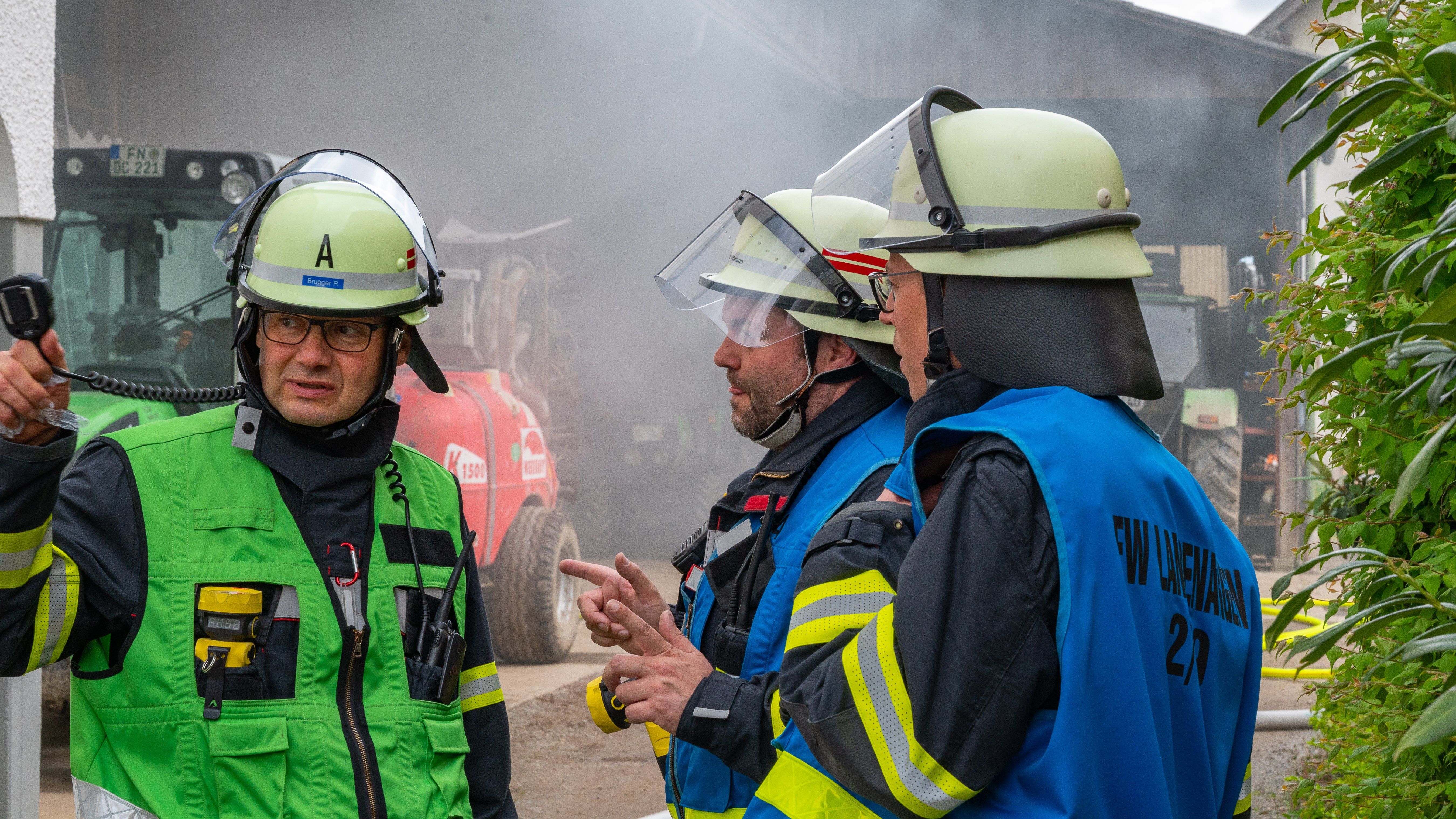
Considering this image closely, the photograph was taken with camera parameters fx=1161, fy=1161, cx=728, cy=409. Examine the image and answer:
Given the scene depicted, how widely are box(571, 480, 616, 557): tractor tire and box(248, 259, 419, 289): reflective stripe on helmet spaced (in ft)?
36.4

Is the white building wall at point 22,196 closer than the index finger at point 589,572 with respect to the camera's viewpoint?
No

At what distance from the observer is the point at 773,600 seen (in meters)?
1.86

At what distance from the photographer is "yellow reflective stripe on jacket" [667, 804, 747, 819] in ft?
6.39

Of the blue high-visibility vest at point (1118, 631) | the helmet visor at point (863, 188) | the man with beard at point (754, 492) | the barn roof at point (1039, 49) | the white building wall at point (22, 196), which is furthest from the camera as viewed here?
the barn roof at point (1039, 49)

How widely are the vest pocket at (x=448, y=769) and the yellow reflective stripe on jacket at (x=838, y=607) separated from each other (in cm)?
68

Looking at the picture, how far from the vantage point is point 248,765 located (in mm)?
1684

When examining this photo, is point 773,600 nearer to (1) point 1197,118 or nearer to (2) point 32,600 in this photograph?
(2) point 32,600

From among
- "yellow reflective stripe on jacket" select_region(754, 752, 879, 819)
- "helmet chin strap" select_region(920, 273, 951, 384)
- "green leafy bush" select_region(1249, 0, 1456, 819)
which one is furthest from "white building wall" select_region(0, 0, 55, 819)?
"green leafy bush" select_region(1249, 0, 1456, 819)

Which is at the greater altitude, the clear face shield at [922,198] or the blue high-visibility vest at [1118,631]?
the clear face shield at [922,198]

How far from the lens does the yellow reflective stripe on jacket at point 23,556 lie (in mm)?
1525

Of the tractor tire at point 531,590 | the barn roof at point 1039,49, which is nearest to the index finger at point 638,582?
the tractor tire at point 531,590

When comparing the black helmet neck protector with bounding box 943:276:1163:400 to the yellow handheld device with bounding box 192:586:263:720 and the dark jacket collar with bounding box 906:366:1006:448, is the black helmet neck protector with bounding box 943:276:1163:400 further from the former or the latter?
the yellow handheld device with bounding box 192:586:263:720

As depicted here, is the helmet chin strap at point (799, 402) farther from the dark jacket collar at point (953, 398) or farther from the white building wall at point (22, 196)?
the white building wall at point (22, 196)

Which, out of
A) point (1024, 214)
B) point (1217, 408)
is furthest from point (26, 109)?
point (1217, 408)
